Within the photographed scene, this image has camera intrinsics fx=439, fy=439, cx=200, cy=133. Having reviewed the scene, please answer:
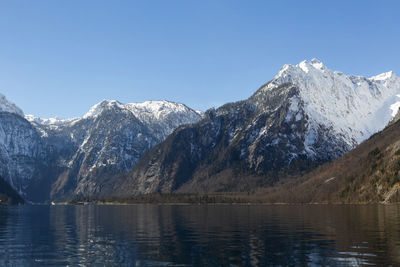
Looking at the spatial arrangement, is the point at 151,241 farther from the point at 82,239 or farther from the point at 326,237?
the point at 326,237

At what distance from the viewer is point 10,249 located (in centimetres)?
8456

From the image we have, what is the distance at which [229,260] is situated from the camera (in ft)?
216

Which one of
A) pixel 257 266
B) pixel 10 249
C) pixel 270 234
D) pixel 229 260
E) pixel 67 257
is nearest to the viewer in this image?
pixel 257 266

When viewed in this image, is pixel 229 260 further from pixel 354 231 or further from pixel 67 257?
pixel 354 231

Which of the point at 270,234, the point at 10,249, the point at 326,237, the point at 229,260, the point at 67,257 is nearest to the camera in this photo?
the point at 229,260

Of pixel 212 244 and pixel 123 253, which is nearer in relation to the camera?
pixel 123 253

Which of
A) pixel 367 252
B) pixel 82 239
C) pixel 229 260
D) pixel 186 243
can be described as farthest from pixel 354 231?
pixel 82 239

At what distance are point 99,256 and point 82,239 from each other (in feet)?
100

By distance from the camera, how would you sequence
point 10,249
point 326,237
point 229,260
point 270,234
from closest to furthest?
point 229,260 → point 10,249 → point 326,237 → point 270,234

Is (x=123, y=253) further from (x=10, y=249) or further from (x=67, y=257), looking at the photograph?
(x=10, y=249)

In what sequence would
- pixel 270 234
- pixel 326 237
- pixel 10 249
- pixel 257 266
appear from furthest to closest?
pixel 270 234 → pixel 326 237 → pixel 10 249 → pixel 257 266

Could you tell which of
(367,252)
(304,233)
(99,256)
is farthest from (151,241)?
(367,252)

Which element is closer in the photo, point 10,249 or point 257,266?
point 257,266

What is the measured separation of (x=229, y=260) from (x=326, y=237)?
113 ft
